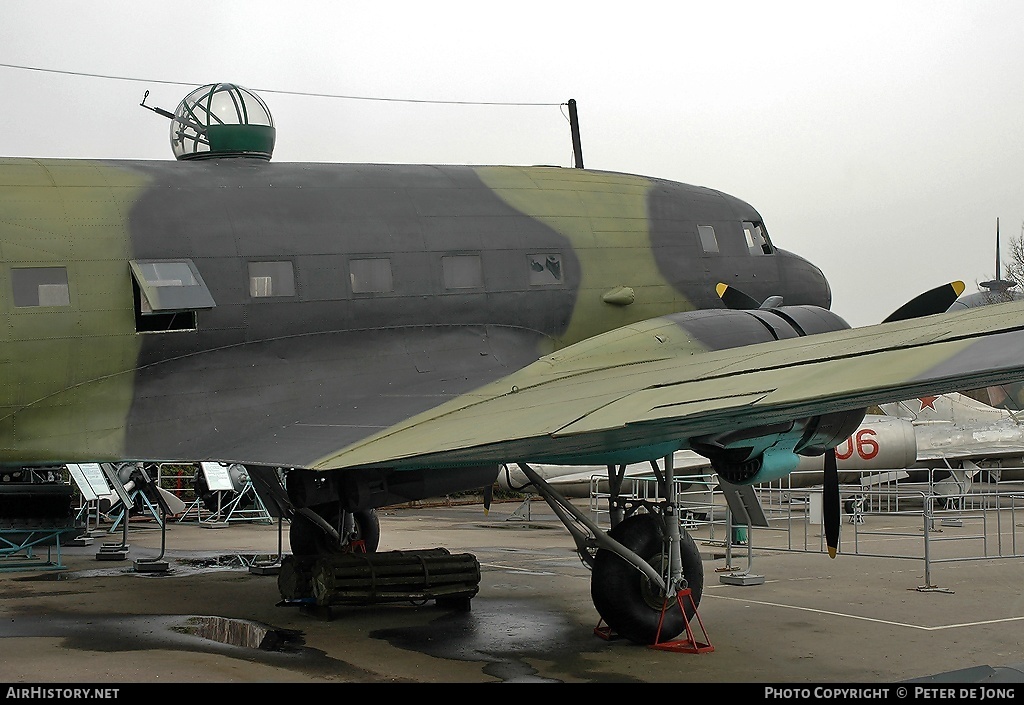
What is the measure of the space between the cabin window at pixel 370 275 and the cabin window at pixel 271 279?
71 centimetres

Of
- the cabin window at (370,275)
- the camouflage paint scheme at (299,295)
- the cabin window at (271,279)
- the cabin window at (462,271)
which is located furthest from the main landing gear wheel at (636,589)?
the cabin window at (271,279)

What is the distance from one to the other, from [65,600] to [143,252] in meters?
5.66

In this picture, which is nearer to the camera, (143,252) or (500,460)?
(500,460)

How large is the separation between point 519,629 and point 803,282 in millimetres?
6635

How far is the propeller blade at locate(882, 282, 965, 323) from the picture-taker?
11.3 m

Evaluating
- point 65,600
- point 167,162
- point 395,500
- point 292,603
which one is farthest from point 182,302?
point 65,600

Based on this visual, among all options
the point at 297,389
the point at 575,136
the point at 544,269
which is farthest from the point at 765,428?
the point at 575,136

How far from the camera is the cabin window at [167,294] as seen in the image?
1148cm

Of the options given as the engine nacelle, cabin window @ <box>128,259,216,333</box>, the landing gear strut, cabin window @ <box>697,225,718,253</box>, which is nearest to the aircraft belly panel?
cabin window @ <box>128,259,216,333</box>

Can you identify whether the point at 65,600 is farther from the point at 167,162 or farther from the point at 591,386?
the point at 591,386

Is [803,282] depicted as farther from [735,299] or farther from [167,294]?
[167,294]

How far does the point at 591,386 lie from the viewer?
1009 cm

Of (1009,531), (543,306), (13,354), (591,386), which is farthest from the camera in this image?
(1009,531)
